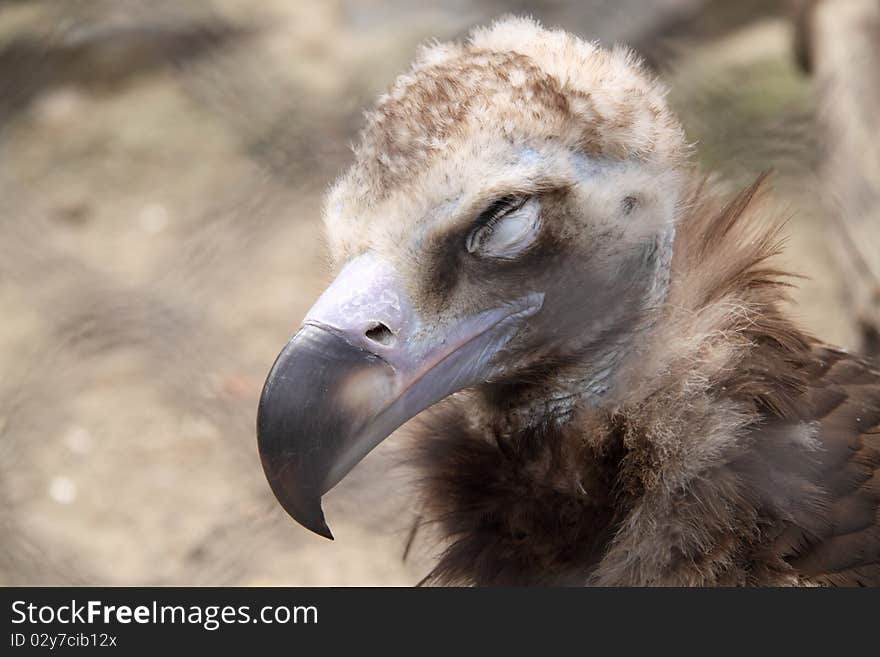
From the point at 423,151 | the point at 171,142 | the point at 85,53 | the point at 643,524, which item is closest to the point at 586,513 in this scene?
the point at 643,524

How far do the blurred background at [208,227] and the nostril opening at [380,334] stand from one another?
15.4 inches

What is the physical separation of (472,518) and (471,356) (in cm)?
25

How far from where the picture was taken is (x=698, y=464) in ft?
4.98

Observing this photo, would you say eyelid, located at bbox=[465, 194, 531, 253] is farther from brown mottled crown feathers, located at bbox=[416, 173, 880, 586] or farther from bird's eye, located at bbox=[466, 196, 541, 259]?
brown mottled crown feathers, located at bbox=[416, 173, 880, 586]

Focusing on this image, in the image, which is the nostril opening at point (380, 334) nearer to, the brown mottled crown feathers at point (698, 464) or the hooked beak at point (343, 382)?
the hooked beak at point (343, 382)

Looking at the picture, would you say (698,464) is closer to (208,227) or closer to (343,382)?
(343,382)

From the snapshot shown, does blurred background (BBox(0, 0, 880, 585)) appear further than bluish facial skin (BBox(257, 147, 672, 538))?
Yes

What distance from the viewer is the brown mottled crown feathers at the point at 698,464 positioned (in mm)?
1516

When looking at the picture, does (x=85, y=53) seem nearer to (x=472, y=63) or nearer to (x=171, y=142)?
(x=171, y=142)

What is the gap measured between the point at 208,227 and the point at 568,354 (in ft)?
8.08

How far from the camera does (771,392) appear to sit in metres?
1.55

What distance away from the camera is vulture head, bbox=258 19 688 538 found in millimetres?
1440

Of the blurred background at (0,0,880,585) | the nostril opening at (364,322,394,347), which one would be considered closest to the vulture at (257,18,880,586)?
the nostril opening at (364,322,394,347)

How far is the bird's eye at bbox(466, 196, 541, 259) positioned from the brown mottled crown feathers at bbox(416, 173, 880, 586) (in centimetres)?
25
